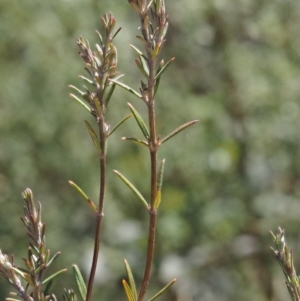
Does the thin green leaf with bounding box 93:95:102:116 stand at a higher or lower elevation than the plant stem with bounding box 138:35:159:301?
higher

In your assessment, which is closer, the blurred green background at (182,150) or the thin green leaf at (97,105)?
the thin green leaf at (97,105)

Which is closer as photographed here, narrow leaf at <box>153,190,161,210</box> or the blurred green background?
narrow leaf at <box>153,190,161,210</box>

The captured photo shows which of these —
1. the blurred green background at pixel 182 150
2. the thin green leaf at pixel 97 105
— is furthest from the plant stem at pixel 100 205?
the blurred green background at pixel 182 150

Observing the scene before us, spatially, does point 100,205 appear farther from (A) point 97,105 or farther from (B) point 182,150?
(B) point 182,150

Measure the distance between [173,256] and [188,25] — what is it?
2.90 feet

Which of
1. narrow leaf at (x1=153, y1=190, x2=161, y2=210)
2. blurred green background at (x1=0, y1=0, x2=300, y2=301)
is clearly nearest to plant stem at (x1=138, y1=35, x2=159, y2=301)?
narrow leaf at (x1=153, y1=190, x2=161, y2=210)

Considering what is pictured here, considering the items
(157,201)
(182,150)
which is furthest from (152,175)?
(182,150)

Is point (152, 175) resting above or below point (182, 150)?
below

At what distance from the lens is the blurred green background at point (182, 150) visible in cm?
236

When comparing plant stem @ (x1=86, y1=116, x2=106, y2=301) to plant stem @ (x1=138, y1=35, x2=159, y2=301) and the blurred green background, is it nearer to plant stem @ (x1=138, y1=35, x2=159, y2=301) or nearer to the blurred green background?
plant stem @ (x1=138, y1=35, x2=159, y2=301)

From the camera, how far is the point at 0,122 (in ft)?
8.14

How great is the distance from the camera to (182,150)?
235cm

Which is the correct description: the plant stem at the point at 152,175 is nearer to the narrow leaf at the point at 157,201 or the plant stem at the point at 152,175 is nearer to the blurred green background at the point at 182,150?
the narrow leaf at the point at 157,201

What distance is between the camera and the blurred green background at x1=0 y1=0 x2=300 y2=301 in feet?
7.73
